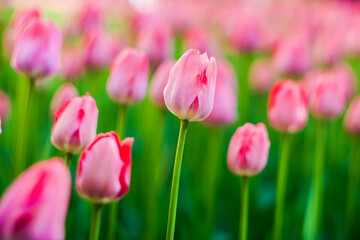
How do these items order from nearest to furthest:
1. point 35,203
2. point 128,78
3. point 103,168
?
point 35,203
point 103,168
point 128,78

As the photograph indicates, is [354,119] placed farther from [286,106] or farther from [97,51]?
[97,51]

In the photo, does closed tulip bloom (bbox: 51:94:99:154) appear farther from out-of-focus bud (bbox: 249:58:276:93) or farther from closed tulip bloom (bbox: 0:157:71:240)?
out-of-focus bud (bbox: 249:58:276:93)

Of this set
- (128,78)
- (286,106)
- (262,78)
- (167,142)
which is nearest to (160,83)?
(128,78)

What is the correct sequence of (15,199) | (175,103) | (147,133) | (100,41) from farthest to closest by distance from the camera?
(147,133) < (100,41) < (175,103) < (15,199)

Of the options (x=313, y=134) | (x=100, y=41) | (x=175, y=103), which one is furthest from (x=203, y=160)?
(x=175, y=103)

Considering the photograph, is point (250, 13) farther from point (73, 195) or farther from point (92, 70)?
point (73, 195)

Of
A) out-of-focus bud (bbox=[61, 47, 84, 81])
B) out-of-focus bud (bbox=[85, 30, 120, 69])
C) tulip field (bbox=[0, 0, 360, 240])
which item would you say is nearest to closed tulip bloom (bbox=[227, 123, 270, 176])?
tulip field (bbox=[0, 0, 360, 240])
